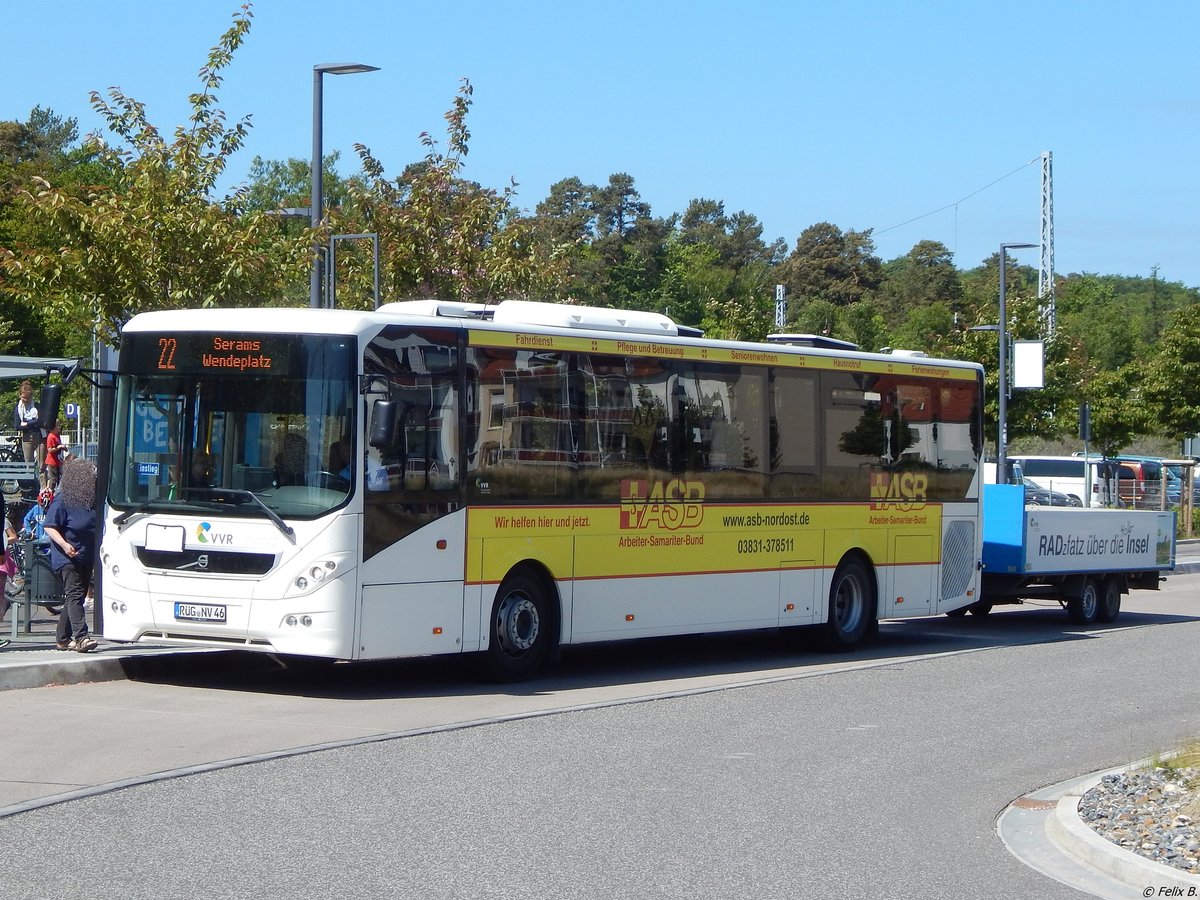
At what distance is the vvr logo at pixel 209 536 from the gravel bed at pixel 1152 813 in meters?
6.94

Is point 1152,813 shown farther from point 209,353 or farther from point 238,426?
→ point 209,353

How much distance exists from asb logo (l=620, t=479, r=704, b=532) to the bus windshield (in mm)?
3389

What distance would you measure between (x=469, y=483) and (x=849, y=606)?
619 cm

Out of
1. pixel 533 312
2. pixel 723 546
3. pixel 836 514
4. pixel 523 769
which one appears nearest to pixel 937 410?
pixel 836 514

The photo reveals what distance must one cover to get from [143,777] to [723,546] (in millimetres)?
8151

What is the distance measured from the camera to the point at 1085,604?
22703mm

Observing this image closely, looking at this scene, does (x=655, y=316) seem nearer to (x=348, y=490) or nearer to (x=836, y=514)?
(x=836, y=514)

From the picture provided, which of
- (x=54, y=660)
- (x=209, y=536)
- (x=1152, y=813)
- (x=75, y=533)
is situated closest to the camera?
(x=1152, y=813)

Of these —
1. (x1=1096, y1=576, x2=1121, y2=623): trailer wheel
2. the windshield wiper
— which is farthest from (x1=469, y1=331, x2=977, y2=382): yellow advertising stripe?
(x1=1096, y1=576, x2=1121, y2=623): trailer wheel

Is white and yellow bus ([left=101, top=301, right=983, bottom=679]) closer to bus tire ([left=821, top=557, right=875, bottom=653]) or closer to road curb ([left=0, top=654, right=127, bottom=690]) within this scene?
bus tire ([left=821, top=557, right=875, bottom=653])

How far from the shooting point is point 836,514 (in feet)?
59.3

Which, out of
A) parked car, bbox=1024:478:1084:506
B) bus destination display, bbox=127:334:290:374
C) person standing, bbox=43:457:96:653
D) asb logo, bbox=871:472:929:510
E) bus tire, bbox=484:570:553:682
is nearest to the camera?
bus destination display, bbox=127:334:290:374

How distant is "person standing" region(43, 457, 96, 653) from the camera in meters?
14.0

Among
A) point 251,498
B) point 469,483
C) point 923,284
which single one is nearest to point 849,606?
point 469,483
